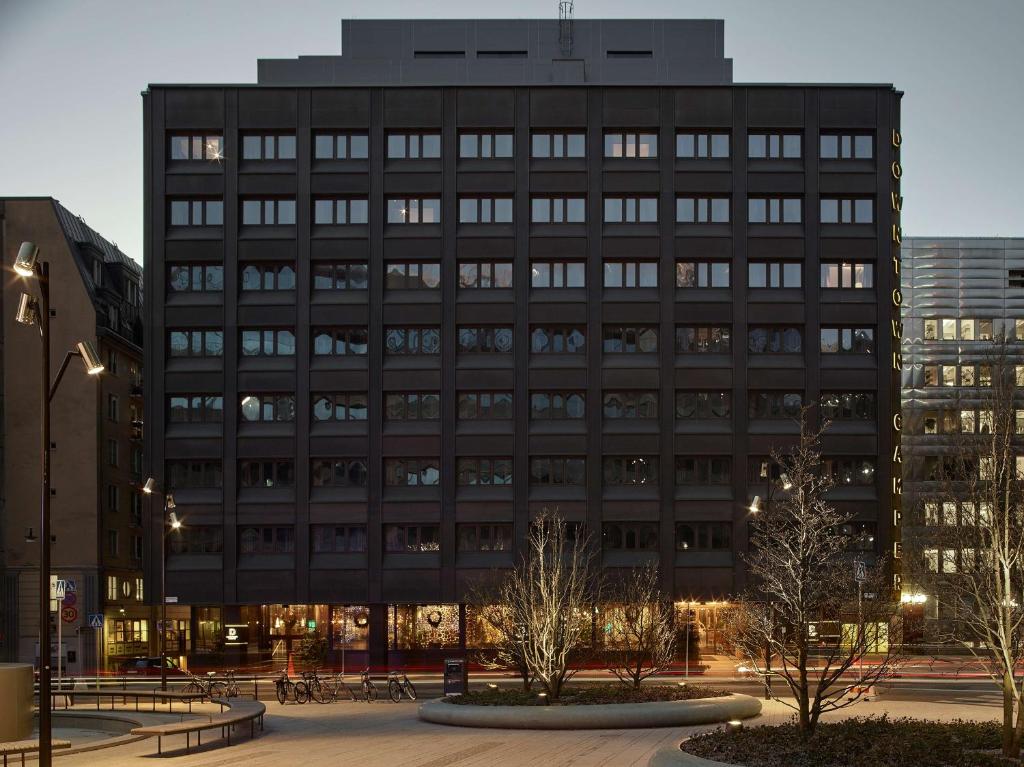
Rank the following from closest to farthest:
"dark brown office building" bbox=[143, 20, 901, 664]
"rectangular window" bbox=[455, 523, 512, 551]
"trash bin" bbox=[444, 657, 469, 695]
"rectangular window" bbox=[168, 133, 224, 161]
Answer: "trash bin" bbox=[444, 657, 469, 695] < "rectangular window" bbox=[455, 523, 512, 551] < "dark brown office building" bbox=[143, 20, 901, 664] < "rectangular window" bbox=[168, 133, 224, 161]

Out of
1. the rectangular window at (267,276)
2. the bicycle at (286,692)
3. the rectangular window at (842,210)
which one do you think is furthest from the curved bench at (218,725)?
the rectangular window at (842,210)

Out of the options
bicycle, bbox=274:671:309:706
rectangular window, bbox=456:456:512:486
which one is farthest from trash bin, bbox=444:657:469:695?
rectangular window, bbox=456:456:512:486

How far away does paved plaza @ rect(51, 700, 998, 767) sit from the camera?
29.7 metres

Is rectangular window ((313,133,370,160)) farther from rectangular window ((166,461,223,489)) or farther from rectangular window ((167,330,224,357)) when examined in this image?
rectangular window ((166,461,223,489))

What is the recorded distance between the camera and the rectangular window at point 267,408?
7438cm

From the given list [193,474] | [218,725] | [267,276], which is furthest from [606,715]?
[267,276]

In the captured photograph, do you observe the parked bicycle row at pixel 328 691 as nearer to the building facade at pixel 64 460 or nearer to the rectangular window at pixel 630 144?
the building facade at pixel 64 460

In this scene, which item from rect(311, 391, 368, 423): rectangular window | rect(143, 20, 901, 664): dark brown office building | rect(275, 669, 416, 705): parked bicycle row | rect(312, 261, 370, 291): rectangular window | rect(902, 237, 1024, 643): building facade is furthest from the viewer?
rect(902, 237, 1024, 643): building facade

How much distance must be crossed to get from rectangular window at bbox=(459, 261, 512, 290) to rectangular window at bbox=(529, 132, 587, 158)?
6770 millimetres

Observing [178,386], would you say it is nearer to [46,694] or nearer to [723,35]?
[723,35]

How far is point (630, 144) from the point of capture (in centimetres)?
7544

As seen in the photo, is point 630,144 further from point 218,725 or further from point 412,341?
point 218,725

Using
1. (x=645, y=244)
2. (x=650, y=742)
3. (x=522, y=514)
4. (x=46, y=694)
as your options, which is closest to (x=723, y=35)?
(x=645, y=244)

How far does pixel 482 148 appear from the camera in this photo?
7550 centimetres
